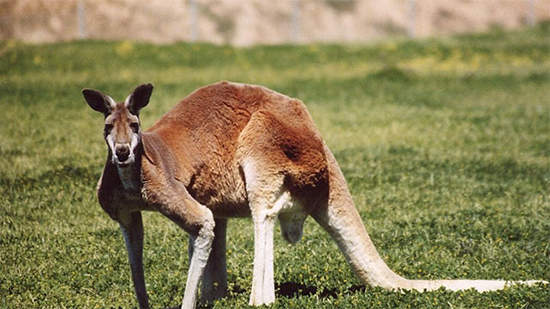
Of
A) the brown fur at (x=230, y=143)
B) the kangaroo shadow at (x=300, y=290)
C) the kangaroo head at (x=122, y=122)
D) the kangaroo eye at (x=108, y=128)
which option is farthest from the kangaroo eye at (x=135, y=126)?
the kangaroo shadow at (x=300, y=290)

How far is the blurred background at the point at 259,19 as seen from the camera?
2942 centimetres

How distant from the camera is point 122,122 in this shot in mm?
5250

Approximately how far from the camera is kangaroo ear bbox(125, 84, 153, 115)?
538 centimetres

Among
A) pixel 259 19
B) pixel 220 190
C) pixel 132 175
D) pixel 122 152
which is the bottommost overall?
pixel 259 19

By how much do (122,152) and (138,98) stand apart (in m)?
0.44

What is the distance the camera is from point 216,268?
665 centimetres

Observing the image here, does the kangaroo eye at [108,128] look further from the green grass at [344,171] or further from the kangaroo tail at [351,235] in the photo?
the kangaroo tail at [351,235]

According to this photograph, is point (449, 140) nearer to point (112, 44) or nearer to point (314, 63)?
point (314, 63)

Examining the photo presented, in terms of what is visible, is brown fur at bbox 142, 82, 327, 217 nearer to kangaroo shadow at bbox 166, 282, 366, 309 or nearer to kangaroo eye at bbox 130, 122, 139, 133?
kangaroo eye at bbox 130, 122, 139, 133

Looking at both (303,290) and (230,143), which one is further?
(303,290)

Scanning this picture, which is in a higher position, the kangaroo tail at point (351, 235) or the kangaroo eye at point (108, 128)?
the kangaroo eye at point (108, 128)

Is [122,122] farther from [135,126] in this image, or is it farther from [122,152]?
[122,152]

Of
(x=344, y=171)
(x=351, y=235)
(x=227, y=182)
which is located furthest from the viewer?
(x=344, y=171)

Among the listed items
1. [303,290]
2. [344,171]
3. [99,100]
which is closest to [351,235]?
[303,290]
